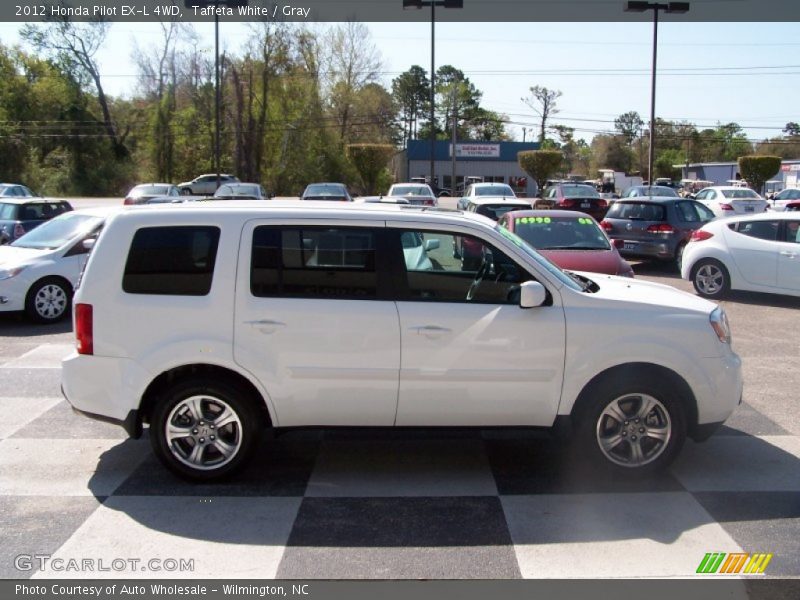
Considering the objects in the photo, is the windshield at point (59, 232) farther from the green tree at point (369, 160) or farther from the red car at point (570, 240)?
the green tree at point (369, 160)

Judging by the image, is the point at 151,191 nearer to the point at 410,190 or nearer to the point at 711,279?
the point at 410,190

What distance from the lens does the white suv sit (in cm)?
516

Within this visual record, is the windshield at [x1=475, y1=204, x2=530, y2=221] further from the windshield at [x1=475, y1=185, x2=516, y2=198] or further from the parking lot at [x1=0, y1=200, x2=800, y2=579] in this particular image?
the parking lot at [x1=0, y1=200, x2=800, y2=579]

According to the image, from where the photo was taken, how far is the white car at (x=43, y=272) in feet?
34.8

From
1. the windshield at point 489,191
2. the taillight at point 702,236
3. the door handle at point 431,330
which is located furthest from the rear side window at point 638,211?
the door handle at point 431,330

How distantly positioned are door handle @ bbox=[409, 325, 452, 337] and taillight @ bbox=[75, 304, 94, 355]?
207 cm

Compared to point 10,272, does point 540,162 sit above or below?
above

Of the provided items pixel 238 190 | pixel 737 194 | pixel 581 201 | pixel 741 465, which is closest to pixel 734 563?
pixel 741 465

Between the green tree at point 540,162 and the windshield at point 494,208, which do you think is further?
the green tree at point 540,162

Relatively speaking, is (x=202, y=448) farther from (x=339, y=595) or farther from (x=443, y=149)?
(x=443, y=149)

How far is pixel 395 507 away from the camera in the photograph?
4.98m

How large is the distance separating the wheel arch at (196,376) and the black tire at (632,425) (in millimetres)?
2111

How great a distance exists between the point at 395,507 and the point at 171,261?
7.03ft

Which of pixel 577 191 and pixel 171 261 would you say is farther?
pixel 577 191
